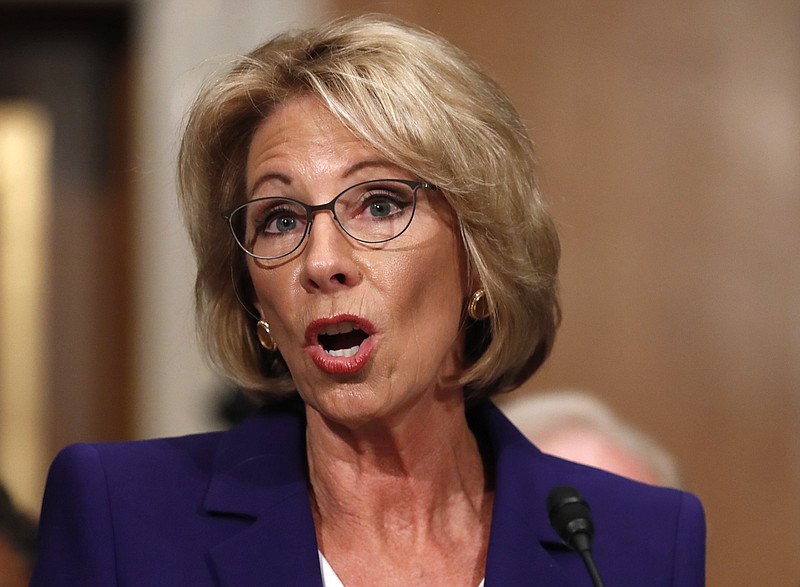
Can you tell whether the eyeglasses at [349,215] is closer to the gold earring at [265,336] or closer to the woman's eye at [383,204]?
the woman's eye at [383,204]

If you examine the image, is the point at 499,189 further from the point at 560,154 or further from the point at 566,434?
the point at 560,154

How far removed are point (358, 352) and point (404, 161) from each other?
0.31 meters

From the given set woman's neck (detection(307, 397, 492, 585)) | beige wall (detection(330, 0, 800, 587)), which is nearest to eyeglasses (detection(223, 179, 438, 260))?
woman's neck (detection(307, 397, 492, 585))

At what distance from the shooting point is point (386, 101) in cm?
190

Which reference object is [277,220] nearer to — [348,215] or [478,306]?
[348,215]

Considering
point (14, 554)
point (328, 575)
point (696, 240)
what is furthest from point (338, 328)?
point (696, 240)

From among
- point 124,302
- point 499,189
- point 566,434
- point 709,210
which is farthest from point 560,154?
point 499,189

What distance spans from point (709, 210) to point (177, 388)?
2.04 m

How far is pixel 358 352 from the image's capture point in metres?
1.86

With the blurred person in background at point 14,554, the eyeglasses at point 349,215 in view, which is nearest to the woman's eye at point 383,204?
the eyeglasses at point 349,215

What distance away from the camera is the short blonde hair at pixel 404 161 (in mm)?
1921

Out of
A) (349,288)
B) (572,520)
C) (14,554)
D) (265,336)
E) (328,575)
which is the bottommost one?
(14,554)

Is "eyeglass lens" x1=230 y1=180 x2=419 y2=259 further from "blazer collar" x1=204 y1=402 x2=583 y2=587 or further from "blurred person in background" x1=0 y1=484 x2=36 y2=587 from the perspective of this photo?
"blurred person in background" x1=0 y1=484 x2=36 y2=587

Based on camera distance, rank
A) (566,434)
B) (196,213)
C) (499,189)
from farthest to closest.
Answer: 1. (566,434)
2. (196,213)
3. (499,189)
